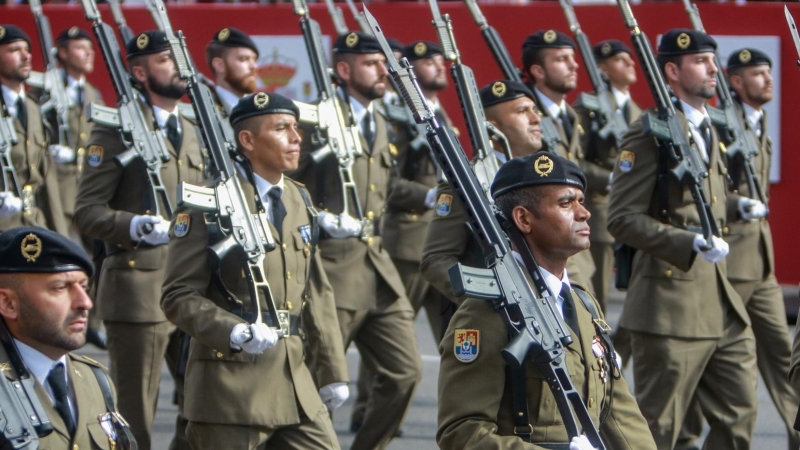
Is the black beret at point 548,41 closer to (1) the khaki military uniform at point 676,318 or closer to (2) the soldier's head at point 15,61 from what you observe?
(1) the khaki military uniform at point 676,318

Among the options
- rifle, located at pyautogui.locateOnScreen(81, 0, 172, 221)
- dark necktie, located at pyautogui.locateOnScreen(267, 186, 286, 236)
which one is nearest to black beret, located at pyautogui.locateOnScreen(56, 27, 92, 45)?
rifle, located at pyautogui.locateOnScreen(81, 0, 172, 221)

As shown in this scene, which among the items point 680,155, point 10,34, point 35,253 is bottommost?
point 680,155

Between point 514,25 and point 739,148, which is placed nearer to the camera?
point 739,148

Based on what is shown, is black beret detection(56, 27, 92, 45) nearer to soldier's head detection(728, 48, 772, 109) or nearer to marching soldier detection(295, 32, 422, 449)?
marching soldier detection(295, 32, 422, 449)

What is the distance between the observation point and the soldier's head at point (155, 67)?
7.54 meters

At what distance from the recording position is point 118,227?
271 inches

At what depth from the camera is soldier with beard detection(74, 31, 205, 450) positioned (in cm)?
690

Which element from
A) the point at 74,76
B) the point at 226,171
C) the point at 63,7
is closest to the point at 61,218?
the point at 74,76

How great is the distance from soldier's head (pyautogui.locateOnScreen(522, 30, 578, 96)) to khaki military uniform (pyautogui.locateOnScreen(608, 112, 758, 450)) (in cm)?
224

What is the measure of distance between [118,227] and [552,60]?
3441 mm

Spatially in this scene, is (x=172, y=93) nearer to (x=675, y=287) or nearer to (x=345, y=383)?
(x=345, y=383)

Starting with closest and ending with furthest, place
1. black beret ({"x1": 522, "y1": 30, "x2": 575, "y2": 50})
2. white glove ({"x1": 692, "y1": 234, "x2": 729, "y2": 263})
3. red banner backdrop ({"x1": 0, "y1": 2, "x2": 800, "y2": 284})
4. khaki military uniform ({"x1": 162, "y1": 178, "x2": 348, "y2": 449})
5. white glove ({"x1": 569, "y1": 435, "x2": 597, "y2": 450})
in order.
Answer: white glove ({"x1": 569, "y1": 435, "x2": 597, "y2": 450}), khaki military uniform ({"x1": 162, "y1": 178, "x2": 348, "y2": 449}), white glove ({"x1": 692, "y1": 234, "x2": 729, "y2": 263}), black beret ({"x1": 522, "y1": 30, "x2": 575, "y2": 50}), red banner backdrop ({"x1": 0, "y1": 2, "x2": 800, "y2": 284})

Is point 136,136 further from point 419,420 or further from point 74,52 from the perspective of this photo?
point 74,52

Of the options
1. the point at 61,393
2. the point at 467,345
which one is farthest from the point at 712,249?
the point at 61,393
